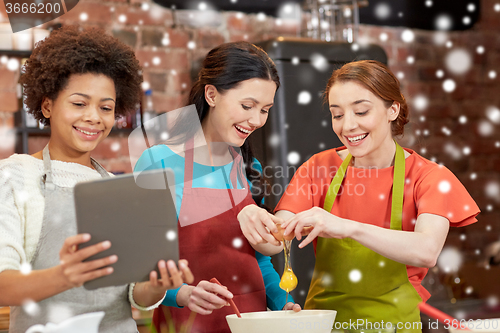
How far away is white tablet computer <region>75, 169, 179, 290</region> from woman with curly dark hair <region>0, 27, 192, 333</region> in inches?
1.2

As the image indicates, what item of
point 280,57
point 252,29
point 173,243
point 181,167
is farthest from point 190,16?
point 173,243

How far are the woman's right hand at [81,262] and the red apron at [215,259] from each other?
17.0 inches

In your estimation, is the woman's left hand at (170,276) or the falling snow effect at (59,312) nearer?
the woman's left hand at (170,276)

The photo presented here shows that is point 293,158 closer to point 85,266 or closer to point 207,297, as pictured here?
point 207,297

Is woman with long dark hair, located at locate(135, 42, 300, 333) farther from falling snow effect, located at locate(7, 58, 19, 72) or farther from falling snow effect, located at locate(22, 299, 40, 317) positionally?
falling snow effect, located at locate(7, 58, 19, 72)

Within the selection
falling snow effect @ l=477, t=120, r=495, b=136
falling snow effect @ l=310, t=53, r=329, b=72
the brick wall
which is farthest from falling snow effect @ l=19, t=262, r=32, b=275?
falling snow effect @ l=477, t=120, r=495, b=136

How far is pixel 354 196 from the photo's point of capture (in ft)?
4.11

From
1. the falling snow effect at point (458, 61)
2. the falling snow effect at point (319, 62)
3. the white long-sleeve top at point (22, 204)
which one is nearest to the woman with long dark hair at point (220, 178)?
the white long-sleeve top at point (22, 204)

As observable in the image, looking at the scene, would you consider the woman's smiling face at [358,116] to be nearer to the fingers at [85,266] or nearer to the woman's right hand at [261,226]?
the woman's right hand at [261,226]

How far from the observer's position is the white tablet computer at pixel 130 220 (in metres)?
0.77

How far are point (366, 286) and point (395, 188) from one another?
0.78ft

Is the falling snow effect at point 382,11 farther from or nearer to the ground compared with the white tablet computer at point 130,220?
farther from the ground

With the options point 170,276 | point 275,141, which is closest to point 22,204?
point 170,276

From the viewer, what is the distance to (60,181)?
1012 mm
